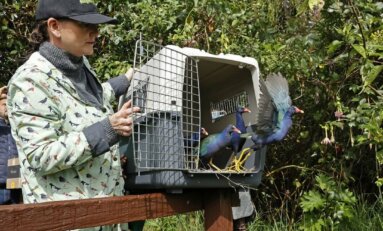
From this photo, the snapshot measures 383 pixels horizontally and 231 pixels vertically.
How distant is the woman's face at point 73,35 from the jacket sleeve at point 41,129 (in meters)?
0.18

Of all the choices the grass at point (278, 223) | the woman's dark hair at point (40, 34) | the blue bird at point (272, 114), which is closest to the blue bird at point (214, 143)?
the blue bird at point (272, 114)

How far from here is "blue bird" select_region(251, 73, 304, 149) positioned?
8.55 feet

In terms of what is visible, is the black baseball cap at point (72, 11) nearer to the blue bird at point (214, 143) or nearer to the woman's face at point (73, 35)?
the woman's face at point (73, 35)

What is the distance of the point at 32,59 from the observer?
2.02m

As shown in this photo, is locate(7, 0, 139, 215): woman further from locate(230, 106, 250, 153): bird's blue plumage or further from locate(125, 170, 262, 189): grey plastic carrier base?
locate(230, 106, 250, 153): bird's blue plumage

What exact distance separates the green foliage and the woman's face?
6.70 feet

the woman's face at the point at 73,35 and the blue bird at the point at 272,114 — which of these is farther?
the blue bird at the point at 272,114

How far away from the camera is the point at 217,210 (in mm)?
2396

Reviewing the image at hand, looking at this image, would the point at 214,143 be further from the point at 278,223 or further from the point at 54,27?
the point at 278,223

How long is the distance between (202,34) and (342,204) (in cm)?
144

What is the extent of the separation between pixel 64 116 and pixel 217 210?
0.79 meters

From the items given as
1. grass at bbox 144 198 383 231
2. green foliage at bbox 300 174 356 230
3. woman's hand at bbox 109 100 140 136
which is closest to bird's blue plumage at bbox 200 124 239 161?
woman's hand at bbox 109 100 140 136

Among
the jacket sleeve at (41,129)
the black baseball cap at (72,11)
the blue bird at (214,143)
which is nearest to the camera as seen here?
the jacket sleeve at (41,129)

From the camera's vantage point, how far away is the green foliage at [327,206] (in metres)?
3.55
